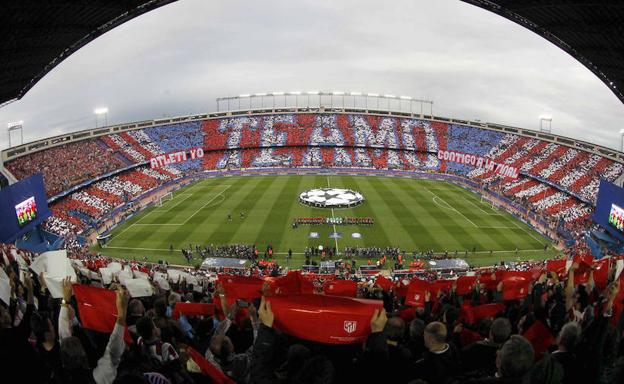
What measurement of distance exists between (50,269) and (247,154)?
75.0 meters

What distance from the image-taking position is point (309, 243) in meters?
43.6

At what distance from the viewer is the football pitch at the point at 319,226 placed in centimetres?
4300

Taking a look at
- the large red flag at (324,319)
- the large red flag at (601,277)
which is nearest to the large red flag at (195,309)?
the large red flag at (324,319)

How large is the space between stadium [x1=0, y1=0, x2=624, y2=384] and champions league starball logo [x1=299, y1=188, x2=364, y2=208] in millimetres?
314

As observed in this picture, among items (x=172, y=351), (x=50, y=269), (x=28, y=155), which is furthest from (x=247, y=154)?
(x=172, y=351)

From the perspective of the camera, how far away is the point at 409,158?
85.8 m

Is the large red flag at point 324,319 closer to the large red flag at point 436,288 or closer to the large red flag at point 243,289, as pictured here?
the large red flag at point 243,289

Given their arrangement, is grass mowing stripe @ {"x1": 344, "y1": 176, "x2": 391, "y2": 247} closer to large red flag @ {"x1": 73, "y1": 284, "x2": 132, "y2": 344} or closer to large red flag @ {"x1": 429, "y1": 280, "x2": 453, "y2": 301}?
large red flag @ {"x1": 429, "y1": 280, "x2": 453, "y2": 301}

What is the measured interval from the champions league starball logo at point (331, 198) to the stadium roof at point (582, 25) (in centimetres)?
2877

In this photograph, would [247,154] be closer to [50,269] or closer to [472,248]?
[472,248]

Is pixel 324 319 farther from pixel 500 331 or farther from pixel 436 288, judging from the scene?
pixel 436 288

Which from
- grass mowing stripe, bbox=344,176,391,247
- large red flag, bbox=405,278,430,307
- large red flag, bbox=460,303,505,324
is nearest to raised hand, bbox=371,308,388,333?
large red flag, bbox=460,303,505,324

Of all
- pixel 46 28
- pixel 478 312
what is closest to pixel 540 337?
pixel 478 312

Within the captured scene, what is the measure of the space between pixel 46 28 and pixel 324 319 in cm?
2888
